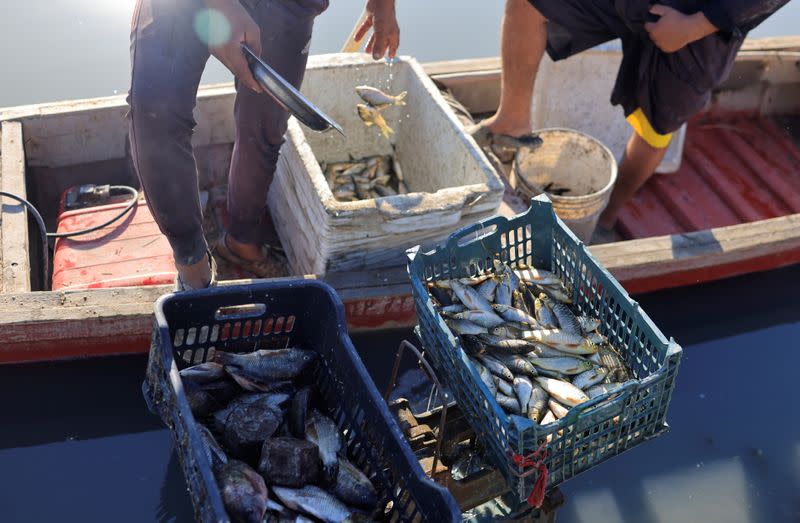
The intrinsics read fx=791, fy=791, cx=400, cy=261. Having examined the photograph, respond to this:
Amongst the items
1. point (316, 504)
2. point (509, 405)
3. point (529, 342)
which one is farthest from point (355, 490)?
point (529, 342)

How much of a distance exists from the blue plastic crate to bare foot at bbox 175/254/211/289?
934 millimetres

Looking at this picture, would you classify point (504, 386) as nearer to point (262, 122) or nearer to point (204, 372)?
point (204, 372)

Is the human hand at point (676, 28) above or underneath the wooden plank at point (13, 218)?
above

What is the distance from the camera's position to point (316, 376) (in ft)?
9.46

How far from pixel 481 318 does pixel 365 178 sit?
1.87m

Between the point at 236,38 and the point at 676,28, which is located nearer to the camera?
the point at 236,38

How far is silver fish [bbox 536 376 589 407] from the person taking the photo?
261cm

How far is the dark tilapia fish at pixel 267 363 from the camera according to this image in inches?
108

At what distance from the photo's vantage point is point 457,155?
3963 mm

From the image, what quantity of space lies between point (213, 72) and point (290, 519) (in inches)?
210

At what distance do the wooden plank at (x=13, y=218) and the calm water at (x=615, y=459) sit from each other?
0.46m

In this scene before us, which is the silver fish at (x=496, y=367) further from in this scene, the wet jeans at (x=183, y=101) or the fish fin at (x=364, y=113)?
the fish fin at (x=364, y=113)

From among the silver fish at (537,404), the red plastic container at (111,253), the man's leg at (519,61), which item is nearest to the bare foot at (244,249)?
the red plastic container at (111,253)

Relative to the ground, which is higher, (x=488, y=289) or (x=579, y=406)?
(x=579, y=406)
